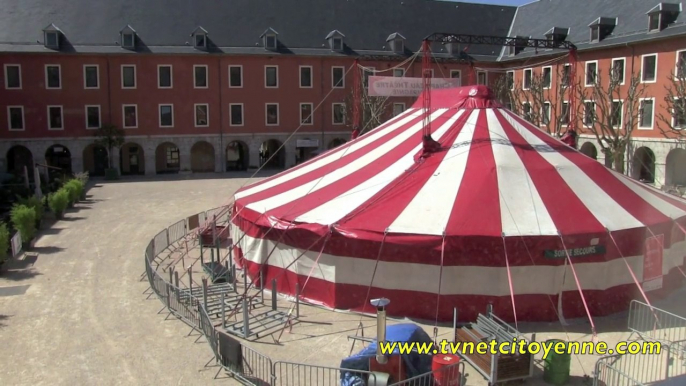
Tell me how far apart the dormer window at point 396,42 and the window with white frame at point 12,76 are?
20027mm

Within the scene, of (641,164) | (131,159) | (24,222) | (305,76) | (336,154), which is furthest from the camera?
(305,76)

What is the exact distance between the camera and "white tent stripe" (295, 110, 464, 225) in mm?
10531

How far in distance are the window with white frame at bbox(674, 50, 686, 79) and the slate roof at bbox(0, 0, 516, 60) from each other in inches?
489

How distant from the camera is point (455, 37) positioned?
12.4 m

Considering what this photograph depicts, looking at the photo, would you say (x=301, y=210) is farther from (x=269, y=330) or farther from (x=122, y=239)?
(x=122, y=239)

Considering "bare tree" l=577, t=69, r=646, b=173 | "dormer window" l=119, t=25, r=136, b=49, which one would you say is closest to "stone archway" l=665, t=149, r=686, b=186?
"bare tree" l=577, t=69, r=646, b=173

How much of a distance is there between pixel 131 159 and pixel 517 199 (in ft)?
91.4

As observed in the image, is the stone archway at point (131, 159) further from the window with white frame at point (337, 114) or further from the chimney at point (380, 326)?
the chimney at point (380, 326)

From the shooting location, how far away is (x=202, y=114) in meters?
32.8

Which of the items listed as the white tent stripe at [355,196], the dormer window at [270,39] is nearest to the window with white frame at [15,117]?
the dormer window at [270,39]

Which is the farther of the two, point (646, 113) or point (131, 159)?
point (131, 159)

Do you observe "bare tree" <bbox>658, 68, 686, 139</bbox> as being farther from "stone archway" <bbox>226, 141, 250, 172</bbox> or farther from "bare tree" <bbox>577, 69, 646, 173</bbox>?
"stone archway" <bbox>226, 141, 250, 172</bbox>

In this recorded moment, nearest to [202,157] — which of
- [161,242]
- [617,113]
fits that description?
[161,242]

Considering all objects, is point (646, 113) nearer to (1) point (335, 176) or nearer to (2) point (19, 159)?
(1) point (335, 176)
